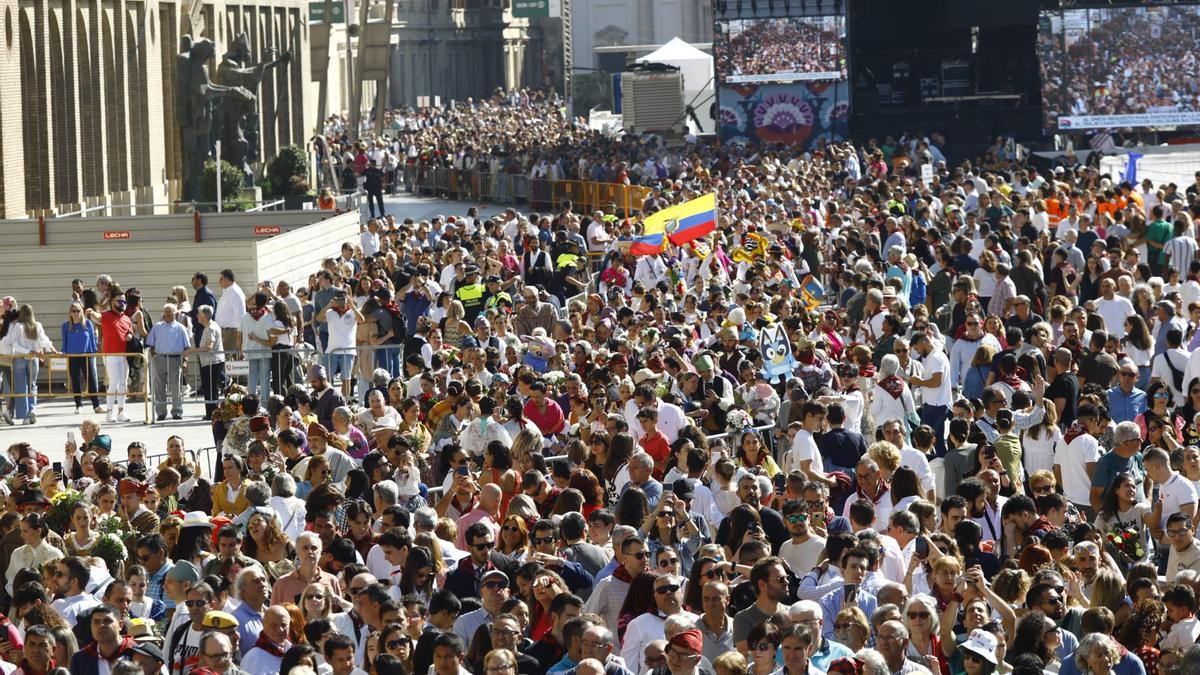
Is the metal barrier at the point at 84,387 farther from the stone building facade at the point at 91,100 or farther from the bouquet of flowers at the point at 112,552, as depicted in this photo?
the stone building facade at the point at 91,100

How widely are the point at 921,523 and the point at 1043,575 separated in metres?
1.67

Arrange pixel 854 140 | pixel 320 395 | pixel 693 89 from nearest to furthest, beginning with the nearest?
pixel 320 395 < pixel 854 140 < pixel 693 89

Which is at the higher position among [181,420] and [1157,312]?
[1157,312]

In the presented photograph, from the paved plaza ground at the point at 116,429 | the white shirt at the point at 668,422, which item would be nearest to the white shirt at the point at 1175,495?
the white shirt at the point at 668,422

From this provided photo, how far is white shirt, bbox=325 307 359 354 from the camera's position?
21047 millimetres

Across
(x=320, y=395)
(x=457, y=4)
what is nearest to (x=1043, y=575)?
(x=320, y=395)

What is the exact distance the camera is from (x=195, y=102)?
146 ft

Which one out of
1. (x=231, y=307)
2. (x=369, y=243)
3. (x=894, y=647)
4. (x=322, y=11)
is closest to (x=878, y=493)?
(x=894, y=647)

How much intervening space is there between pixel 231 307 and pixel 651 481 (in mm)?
9672

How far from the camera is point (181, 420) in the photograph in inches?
846

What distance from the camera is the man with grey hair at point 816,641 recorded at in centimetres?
878

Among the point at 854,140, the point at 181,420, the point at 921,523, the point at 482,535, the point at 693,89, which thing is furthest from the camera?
the point at 693,89

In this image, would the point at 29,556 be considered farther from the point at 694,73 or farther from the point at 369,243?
the point at 694,73

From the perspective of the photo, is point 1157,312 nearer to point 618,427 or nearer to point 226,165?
point 618,427
